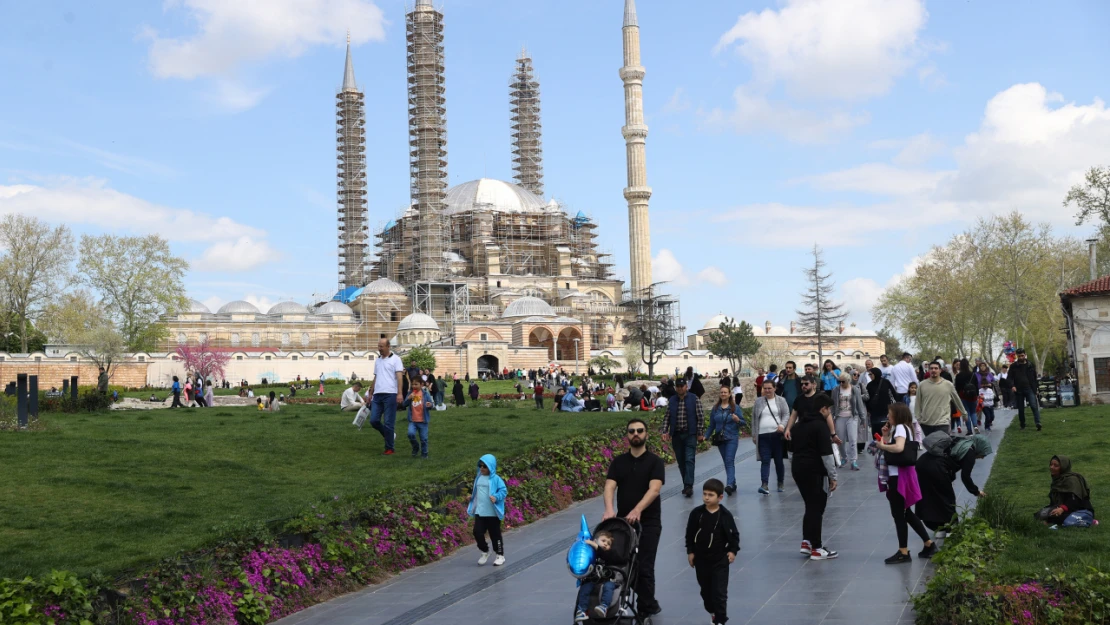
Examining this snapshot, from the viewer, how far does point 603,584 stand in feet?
20.8

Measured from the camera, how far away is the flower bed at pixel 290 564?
6570mm

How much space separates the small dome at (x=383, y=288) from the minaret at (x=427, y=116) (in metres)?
5.51

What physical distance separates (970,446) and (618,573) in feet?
12.2

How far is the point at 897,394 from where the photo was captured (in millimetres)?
15469

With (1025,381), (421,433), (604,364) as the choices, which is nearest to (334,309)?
(604,364)

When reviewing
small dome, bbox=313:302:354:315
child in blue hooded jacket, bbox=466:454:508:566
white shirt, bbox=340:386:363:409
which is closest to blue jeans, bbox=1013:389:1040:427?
child in blue hooded jacket, bbox=466:454:508:566

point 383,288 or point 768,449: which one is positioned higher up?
point 383,288

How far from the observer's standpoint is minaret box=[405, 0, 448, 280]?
62.5 m

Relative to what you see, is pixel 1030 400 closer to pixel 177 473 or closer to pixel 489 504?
pixel 489 504

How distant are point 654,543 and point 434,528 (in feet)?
13.1

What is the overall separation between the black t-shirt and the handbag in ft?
7.68

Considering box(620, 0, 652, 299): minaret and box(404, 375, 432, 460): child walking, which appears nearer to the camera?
box(404, 375, 432, 460): child walking

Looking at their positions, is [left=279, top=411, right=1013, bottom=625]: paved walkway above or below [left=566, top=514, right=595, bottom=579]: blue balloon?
below

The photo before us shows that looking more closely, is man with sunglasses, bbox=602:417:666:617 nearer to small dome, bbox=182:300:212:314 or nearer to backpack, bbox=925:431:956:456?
backpack, bbox=925:431:956:456
